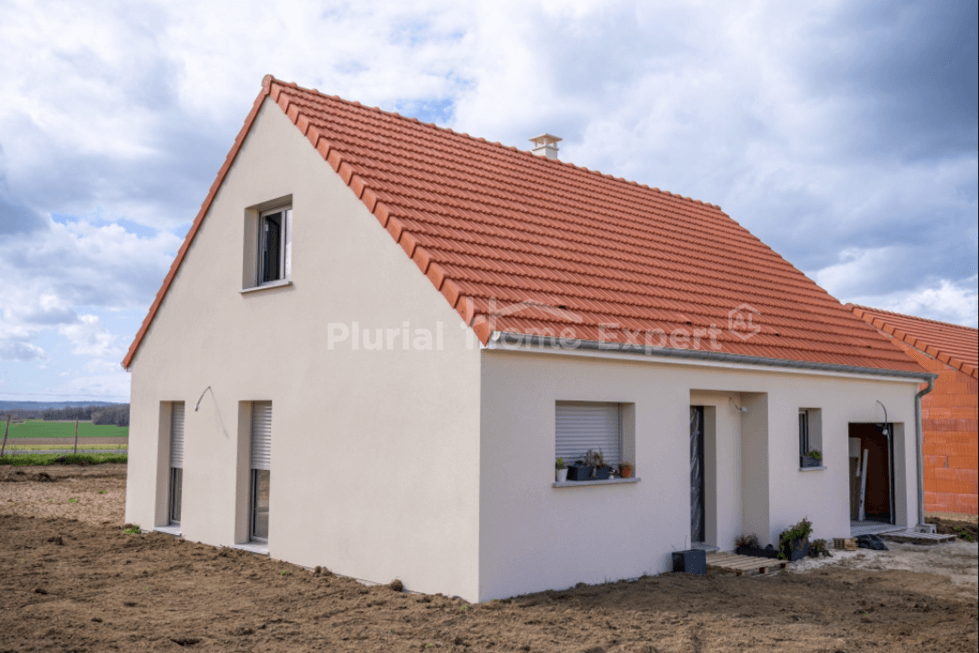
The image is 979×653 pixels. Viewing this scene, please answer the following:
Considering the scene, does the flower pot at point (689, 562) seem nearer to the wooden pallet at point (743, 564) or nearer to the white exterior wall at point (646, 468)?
the white exterior wall at point (646, 468)

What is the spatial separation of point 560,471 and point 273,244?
5873 mm

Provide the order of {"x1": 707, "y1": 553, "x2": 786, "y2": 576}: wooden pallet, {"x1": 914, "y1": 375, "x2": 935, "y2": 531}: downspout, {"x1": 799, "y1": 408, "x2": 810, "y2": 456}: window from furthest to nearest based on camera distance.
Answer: {"x1": 914, "y1": 375, "x2": 935, "y2": 531}: downspout, {"x1": 799, "y1": 408, "x2": 810, "y2": 456}: window, {"x1": 707, "y1": 553, "x2": 786, "y2": 576}: wooden pallet

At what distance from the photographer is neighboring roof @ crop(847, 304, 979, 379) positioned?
18797mm

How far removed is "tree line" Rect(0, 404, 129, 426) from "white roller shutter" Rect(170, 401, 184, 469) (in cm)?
2394

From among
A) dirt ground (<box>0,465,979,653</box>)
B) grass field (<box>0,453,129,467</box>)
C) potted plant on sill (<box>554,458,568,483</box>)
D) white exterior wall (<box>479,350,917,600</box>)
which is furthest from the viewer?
grass field (<box>0,453,129,467</box>)

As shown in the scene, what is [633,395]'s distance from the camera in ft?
32.8

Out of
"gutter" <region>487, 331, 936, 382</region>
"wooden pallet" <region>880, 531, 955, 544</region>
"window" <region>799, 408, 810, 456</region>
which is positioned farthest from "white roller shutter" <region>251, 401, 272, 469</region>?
"wooden pallet" <region>880, 531, 955, 544</region>

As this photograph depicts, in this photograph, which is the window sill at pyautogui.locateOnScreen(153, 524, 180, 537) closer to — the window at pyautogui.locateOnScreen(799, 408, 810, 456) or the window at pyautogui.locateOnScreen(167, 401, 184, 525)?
the window at pyautogui.locateOnScreen(167, 401, 184, 525)

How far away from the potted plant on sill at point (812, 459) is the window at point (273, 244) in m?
8.73

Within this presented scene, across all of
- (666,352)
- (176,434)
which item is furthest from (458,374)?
(176,434)

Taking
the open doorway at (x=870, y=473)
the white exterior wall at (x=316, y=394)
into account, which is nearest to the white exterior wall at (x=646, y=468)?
the white exterior wall at (x=316, y=394)

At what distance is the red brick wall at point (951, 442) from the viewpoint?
1805cm

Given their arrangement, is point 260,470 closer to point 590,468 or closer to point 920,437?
point 590,468

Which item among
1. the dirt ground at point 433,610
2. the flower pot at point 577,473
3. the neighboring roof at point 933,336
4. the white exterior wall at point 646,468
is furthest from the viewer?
the neighboring roof at point 933,336
